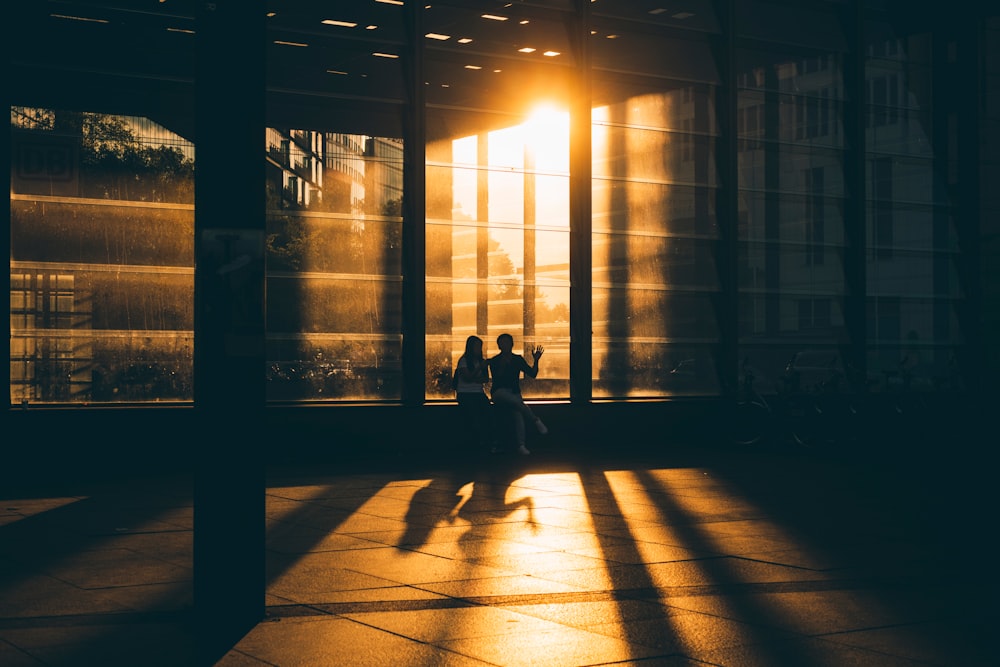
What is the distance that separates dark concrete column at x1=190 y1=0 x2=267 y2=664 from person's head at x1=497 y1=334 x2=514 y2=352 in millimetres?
10267

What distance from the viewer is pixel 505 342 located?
53.8 feet

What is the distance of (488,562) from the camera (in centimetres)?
786

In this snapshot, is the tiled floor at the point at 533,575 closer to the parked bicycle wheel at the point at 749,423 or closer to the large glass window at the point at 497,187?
the parked bicycle wheel at the point at 749,423

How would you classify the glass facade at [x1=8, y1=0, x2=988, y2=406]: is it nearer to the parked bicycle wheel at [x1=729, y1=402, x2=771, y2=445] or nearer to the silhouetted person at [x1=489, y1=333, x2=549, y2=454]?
the silhouetted person at [x1=489, y1=333, x2=549, y2=454]

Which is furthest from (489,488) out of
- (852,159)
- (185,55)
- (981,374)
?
(981,374)

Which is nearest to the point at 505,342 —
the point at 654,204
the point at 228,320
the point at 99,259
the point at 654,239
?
the point at 654,239

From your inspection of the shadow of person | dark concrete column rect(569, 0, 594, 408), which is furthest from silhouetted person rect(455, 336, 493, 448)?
the shadow of person

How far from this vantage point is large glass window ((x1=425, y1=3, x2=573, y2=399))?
55.9ft

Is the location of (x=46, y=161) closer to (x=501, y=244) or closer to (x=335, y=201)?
(x=335, y=201)

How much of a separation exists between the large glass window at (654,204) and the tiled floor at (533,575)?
5772 millimetres

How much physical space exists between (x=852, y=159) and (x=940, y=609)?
15.0 meters

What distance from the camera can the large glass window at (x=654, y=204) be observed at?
18219mm

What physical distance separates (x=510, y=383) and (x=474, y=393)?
1.78ft

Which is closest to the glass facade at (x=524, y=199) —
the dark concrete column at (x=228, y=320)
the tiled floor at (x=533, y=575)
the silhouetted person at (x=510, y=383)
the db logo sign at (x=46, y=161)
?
the db logo sign at (x=46, y=161)
